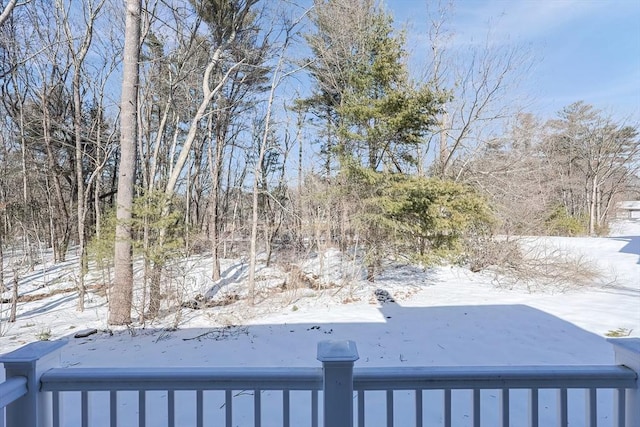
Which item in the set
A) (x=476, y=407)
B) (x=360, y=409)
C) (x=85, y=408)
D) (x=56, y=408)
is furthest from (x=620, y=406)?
(x=56, y=408)

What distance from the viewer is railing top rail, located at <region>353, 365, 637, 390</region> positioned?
1.18 metres

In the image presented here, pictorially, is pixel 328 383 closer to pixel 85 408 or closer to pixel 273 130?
pixel 85 408

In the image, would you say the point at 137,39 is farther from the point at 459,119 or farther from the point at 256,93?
the point at 459,119

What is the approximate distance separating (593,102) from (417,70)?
51.1ft

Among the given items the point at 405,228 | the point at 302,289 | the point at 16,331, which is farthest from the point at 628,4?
the point at 16,331

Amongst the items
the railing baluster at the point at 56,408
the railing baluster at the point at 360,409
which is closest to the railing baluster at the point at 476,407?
the railing baluster at the point at 360,409

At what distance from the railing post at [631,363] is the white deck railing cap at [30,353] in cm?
227

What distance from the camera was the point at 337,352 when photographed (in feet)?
3.76

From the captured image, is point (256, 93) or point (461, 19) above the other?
point (461, 19)

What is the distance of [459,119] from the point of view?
8422 millimetres

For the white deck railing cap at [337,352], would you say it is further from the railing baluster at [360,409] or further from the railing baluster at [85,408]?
the railing baluster at [85,408]

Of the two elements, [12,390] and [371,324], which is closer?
[12,390]

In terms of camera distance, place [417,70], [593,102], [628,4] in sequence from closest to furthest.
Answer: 1. [628,4]
2. [417,70]
3. [593,102]

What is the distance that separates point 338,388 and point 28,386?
1172 mm
